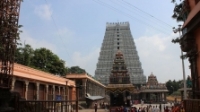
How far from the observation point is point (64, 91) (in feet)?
125

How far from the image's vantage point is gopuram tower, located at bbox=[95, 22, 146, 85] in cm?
8156

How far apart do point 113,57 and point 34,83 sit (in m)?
55.2

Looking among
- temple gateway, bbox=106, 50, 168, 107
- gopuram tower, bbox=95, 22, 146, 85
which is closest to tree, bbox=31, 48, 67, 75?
temple gateway, bbox=106, 50, 168, 107

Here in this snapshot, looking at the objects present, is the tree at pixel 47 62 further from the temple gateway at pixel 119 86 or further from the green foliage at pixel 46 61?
the temple gateway at pixel 119 86

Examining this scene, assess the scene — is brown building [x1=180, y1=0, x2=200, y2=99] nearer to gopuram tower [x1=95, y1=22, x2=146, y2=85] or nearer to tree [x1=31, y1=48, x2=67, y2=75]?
tree [x1=31, y1=48, x2=67, y2=75]

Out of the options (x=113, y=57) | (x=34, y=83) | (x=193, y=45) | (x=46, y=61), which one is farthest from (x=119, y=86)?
(x=113, y=57)

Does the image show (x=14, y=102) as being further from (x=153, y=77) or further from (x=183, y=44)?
(x=153, y=77)

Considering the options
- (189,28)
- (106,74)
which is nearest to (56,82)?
(189,28)

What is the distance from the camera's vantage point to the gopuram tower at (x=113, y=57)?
81562mm

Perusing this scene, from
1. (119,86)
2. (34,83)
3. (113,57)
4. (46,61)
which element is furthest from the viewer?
(113,57)

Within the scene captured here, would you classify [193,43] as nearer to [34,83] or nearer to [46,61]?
[34,83]

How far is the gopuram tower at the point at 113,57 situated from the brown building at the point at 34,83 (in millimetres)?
46767

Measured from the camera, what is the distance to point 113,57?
79.4 m

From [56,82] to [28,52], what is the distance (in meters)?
15.1
